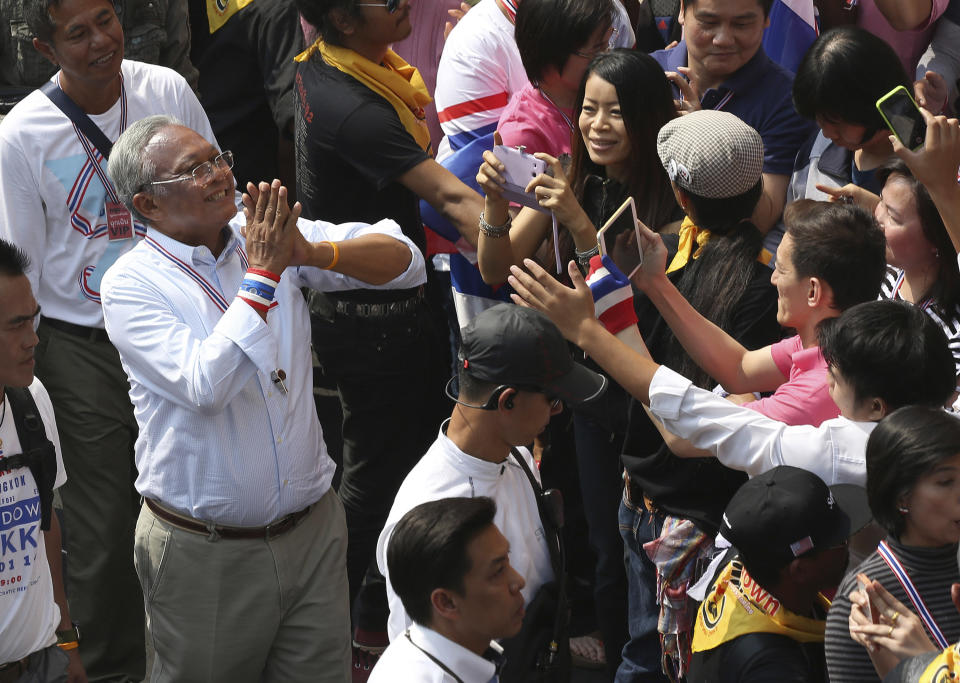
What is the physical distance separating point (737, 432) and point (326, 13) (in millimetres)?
2297

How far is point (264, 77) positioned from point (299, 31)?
0.32 metres

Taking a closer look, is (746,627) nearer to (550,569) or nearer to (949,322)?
(550,569)

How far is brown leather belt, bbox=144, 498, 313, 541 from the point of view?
367 centimetres

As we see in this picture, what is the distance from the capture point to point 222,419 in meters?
3.59

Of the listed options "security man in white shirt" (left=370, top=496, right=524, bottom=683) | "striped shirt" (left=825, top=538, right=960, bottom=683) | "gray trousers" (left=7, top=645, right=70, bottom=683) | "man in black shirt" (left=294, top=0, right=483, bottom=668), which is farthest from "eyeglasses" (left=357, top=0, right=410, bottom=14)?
"striped shirt" (left=825, top=538, right=960, bottom=683)

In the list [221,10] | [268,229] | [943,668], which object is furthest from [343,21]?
[943,668]

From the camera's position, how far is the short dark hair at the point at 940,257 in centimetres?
352

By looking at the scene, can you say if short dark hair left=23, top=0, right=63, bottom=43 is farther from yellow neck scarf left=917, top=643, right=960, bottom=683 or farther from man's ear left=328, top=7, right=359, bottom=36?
yellow neck scarf left=917, top=643, right=960, bottom=683

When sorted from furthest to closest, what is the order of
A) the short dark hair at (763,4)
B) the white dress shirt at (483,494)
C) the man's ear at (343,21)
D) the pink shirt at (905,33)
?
the pink shirt at (905,33), the short dark hair at (763,4), the man's ear at (343,21), the white dress shirt at (483,494)

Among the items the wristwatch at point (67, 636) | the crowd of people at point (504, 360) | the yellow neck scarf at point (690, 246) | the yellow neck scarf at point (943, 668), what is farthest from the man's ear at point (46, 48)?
the yellow neck scarf at point (943, 668)

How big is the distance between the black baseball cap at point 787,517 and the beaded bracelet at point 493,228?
1660 mm

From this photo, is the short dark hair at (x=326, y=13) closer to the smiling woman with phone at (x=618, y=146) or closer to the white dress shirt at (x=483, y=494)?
the smiling woman with phone at (x=618, y=146)

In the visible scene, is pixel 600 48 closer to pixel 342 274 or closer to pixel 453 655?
pixel 342 274

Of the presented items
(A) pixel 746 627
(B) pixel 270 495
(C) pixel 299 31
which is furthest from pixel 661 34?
(A) pixel 746 627
